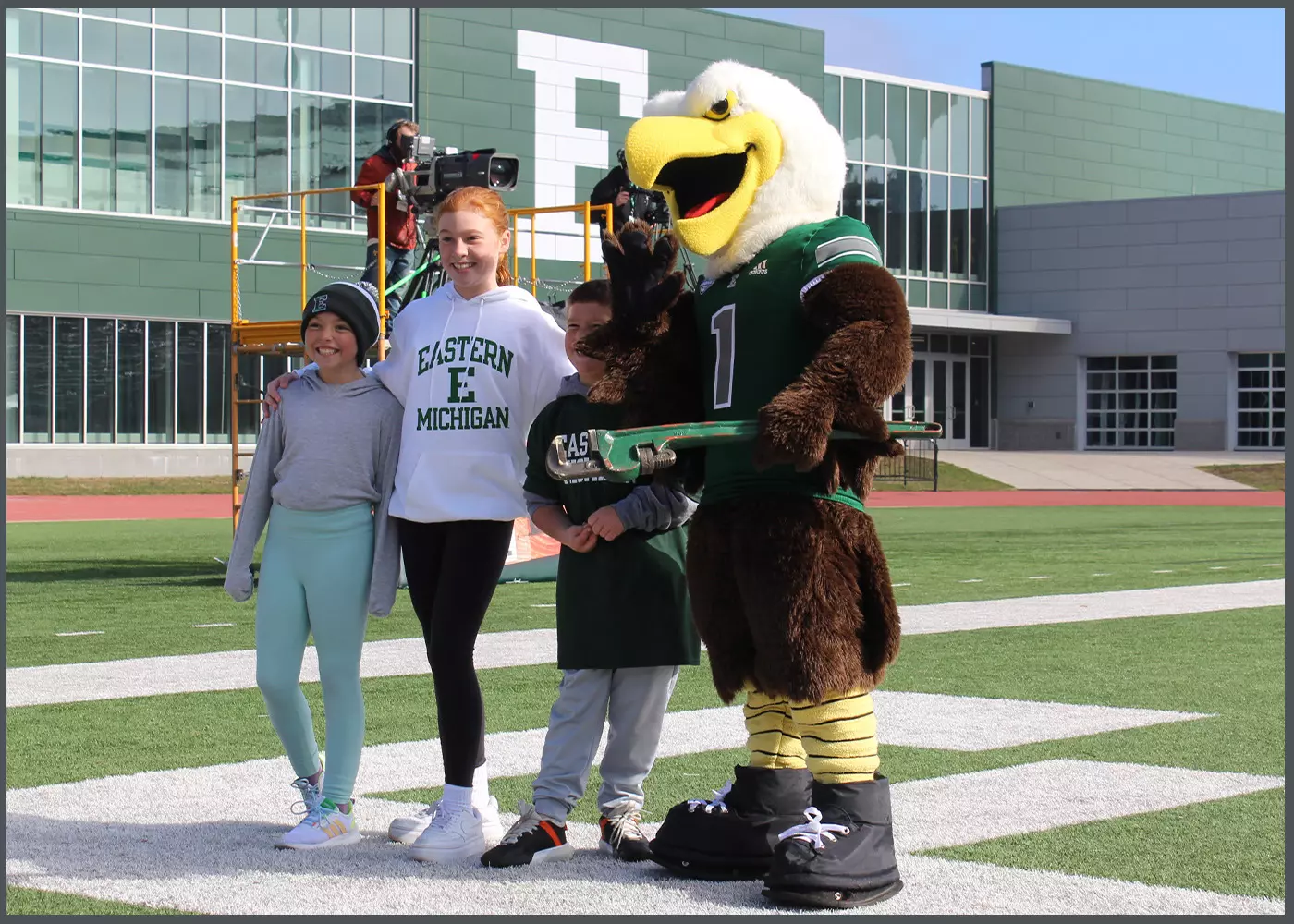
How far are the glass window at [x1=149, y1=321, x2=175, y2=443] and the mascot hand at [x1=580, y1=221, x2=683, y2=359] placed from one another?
1092 inches

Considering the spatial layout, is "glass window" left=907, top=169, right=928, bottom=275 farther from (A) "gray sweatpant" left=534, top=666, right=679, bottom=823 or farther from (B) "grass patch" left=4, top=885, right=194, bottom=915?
(B) "grass patch" left=4, top=885, right=194, bottom=915

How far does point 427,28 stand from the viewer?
112ft

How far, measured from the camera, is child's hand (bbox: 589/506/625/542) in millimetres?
4496

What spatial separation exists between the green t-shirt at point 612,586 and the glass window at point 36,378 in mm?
26908

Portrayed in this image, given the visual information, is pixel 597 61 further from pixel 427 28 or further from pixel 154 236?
pixel 154 236

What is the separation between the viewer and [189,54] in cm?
3089

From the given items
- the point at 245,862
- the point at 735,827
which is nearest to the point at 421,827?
the point at 245,862

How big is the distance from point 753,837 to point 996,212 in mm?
43806

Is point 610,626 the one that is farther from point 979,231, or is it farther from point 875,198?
point 979,231

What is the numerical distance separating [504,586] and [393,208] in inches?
114

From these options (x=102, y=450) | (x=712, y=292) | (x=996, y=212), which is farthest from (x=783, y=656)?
(x=996, y=212)

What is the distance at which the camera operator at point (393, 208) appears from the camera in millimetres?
12219

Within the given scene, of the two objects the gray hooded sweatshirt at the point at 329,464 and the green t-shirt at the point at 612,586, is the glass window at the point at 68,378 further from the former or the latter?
the green t-shirt at the point at 612,586

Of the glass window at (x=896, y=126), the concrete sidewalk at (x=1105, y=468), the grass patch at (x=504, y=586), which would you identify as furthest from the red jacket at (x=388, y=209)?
the glass window at (x=896, y=126)
